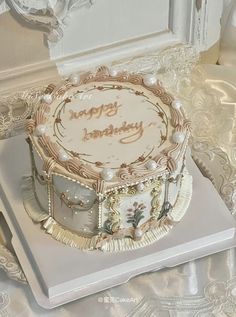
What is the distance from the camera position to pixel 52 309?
1137 millimetres

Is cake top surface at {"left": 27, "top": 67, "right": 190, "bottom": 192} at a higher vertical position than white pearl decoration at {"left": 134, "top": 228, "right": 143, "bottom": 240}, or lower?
higher

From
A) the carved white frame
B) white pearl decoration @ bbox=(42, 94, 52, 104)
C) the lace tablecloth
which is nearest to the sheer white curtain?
the carved white frame

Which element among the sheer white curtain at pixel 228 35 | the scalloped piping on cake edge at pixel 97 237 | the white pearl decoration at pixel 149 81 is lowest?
the scalloped piping on cake edge at pixel 97 237

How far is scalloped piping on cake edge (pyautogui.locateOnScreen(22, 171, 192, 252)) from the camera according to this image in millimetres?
1138

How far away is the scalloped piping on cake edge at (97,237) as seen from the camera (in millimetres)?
1138

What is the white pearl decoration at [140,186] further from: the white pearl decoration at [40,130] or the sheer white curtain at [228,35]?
the sheer white curtain at [228,35]

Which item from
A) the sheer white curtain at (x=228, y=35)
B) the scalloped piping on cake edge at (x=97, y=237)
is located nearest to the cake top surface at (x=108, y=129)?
the scalloped piping on cake edge at (x=97, y=237)

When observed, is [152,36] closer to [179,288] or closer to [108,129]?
[108,129]

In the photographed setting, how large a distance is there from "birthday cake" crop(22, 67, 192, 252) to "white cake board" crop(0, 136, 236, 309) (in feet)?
0.05

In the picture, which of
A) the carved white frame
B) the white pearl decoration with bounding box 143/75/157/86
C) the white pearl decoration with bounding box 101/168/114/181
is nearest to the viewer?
the white pearl decoration with bounding box 101/168/114/181

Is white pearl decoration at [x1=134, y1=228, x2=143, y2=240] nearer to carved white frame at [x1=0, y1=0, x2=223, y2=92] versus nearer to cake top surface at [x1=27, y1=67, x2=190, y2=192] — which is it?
cake top surface at [x1=27, y1=67, x2=190, y2=192]

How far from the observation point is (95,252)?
44.7 inches

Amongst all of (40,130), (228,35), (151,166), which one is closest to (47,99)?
(40,130)

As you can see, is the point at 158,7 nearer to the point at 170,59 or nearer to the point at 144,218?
the point at 170,59
